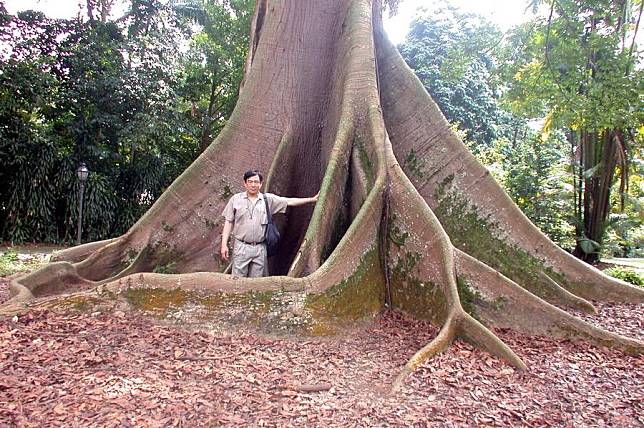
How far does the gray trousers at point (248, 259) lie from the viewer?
4.82 m

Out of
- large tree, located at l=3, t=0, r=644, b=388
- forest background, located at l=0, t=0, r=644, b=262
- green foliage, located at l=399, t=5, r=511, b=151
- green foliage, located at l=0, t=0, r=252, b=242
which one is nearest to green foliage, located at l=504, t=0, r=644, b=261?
forest background, located at l=0, t=0, r=644, b=262

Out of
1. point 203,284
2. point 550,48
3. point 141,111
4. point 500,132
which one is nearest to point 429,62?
point 500,132

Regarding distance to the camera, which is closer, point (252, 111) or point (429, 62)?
point (252, 111)

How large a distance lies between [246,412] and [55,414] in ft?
3.37

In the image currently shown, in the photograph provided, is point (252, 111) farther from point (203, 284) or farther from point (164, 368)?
point (164, 368)

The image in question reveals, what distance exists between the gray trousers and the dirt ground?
1038 mm

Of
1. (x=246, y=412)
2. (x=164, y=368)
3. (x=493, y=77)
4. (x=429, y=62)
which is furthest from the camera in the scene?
(x=429, y=62)

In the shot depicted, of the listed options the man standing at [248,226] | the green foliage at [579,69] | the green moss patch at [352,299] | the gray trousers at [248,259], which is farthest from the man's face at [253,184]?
the green foliage at [579,69]

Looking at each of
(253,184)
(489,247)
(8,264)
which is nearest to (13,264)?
(8,264)

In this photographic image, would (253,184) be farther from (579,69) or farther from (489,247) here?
(579,69)

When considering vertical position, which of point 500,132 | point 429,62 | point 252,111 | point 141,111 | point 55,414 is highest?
point 429,62

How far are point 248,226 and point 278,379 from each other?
183 cm

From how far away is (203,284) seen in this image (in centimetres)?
401

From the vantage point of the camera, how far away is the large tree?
161 inches
